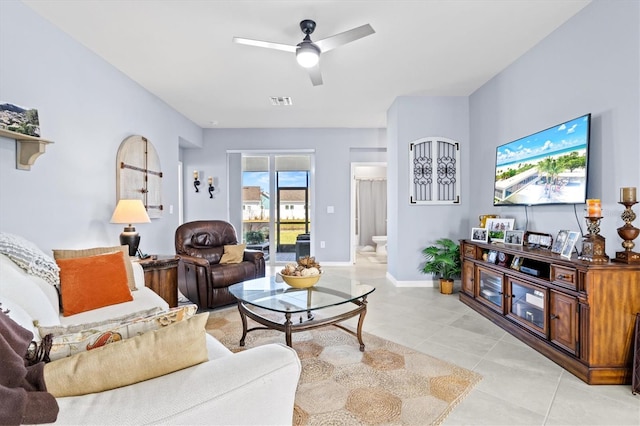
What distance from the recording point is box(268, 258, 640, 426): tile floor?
5.63 ft

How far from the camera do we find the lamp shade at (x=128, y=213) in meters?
3.12

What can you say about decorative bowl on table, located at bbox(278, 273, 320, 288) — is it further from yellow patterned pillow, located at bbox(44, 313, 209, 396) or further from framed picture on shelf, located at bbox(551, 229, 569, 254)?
framed picture on shelf, located at bbox(551, 229, 569, 254)

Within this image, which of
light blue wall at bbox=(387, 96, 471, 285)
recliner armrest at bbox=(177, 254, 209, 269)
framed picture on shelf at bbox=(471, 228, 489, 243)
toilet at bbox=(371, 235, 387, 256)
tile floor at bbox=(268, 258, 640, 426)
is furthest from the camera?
toilet at bbox=(371, 235, 387, 256)

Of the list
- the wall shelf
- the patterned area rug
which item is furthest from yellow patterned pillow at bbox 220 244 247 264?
the wall shelf

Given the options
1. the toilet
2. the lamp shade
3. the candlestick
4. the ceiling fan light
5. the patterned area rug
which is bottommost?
the patterned area rug

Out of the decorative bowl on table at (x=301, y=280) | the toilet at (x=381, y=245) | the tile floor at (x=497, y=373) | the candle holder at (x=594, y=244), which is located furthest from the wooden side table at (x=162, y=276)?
the toilet at (x=381, y=245)

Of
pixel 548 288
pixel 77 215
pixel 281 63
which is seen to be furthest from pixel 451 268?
pixel 77 215

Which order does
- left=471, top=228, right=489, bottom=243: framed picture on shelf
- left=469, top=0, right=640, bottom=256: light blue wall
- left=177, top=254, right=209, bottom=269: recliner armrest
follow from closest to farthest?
→ left=469, top=0, right=640, bottom=256: light blue wall → left=177, top=254, right=209, bottom=269: recliner armrest → left=471, top=228, right=489, bottom=243: framed picture on shelf

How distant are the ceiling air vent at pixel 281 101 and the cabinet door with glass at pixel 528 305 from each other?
355 centimetres

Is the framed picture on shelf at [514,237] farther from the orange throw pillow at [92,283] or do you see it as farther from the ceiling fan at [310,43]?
the orange throw pillow at [92,283]

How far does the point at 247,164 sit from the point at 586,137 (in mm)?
5275

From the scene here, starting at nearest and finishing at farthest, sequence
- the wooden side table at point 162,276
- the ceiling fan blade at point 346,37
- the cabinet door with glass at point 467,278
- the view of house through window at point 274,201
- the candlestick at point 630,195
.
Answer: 1. the candlestick at point 630,195
2. the ceiling fan blade at point 346,37
3. the wooden side table at point 162,276
4. the cabinet door with glass at point 467,278
5. the view of house through window at point 274,201

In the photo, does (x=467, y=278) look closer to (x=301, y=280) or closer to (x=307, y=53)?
(x=301, y=280)

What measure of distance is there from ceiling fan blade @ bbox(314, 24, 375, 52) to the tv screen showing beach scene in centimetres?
181
